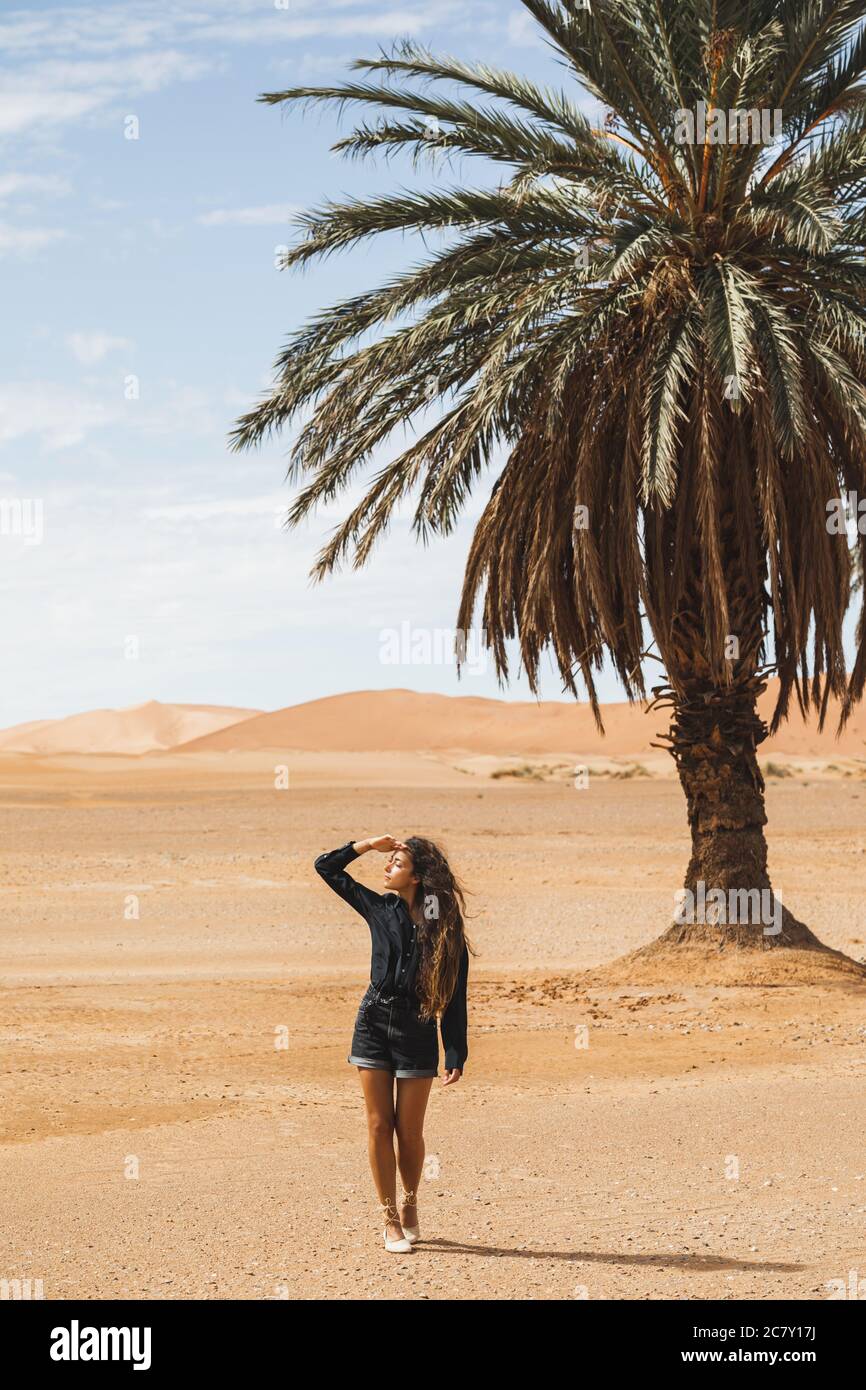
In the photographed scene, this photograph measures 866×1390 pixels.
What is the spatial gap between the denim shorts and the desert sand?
2.68ft

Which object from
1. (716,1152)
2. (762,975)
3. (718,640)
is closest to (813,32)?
(718,640)

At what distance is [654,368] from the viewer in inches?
542

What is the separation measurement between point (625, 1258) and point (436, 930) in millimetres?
1600

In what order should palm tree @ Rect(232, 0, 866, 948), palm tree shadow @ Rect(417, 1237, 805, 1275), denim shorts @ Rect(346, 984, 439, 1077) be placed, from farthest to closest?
1. palm tree @ Rect(232, 0, 866, 948)
2. denim shorts @ Rect(346, 984, 439, 1077)
3. palm tree shadow @ Rect(417, 1237, 805, 1275)

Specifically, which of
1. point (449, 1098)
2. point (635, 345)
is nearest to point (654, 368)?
point (635, 345)

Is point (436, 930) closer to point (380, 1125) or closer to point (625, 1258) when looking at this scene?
point (380, 1125)

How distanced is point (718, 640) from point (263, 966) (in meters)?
7.41

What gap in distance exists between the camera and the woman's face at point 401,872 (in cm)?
670

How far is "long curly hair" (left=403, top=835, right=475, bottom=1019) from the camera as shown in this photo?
21.7ft

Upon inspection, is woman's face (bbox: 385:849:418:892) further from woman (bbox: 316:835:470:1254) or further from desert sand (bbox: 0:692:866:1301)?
desert sand (bbox: 0:692:866:1301)

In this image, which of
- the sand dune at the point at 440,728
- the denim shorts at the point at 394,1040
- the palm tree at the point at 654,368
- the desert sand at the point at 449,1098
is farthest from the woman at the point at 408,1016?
the sand dune at the point at 440,728

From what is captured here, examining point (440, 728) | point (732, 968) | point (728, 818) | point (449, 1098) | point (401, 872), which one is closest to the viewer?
point (401, 872)

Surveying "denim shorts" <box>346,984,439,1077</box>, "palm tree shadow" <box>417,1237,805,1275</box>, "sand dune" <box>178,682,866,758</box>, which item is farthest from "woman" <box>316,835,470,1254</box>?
"sand dune" <box>178,682,866,758</box>

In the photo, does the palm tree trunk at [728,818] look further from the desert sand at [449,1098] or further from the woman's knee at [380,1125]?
the woman's knee at [380,1125]
